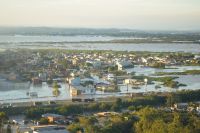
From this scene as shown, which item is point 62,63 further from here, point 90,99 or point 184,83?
point 90,99

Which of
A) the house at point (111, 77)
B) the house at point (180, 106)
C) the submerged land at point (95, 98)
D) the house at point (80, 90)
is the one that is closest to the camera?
the submerged land at point (95, 98)

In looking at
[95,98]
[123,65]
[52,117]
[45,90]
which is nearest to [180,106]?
[95,98]

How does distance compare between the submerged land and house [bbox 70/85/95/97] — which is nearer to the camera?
the submerged land

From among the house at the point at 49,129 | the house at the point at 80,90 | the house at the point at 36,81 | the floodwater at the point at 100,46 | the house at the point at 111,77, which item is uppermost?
the house at the point at 49,129

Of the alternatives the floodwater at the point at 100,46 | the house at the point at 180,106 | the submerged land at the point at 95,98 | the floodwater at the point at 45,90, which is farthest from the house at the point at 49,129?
the floodwater at the point at 100,46

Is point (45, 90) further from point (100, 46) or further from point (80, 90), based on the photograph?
point (100, 46)

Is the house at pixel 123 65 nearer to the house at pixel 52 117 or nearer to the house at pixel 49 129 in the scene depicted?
the house at pixel 52 117

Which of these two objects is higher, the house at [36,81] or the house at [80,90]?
the house at [80,90]

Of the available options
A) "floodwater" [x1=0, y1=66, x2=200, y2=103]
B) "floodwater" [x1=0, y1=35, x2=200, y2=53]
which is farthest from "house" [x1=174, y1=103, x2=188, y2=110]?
"floodwater" [x1=0, y1=35, x2=200, y2=53]

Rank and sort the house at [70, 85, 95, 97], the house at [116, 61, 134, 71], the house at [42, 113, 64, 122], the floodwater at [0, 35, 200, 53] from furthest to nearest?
1. the floodwater at [0, 35, 200, 53]
2. the house at [116, 61, 134, 71]
3. the house at [70, 85, 95, 97]
4. the house at [42, 113, 64, 122]

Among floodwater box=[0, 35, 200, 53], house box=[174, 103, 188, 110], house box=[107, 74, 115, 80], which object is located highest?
house box=[174, 103, 188, 110]

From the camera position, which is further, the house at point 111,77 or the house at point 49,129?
the house at point 111,77

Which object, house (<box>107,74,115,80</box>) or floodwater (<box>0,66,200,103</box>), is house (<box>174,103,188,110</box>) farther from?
house (<box>107,74,115,80</box>)

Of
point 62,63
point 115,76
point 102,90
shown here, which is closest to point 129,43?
point 62,63
